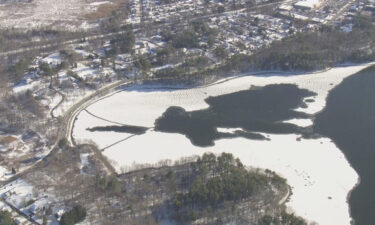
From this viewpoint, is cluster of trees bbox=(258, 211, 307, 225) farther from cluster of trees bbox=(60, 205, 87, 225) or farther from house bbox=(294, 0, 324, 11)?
house bbox=(294, 0, 324, 11)

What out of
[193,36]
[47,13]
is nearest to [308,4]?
[193,36]

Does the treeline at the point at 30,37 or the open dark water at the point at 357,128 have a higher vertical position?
the treeline at the point at 30,37

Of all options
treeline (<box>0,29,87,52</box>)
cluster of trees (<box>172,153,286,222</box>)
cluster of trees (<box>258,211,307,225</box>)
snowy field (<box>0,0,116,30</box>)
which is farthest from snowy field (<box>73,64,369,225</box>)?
snowy field (<box>0,0,116,30</box>)

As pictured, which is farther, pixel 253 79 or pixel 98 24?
pixel 98 24

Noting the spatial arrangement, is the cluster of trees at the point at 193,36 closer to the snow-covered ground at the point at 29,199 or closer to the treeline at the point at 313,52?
the treeline at the point at 313,52

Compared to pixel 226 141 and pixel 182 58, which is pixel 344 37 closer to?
pixel 182 58

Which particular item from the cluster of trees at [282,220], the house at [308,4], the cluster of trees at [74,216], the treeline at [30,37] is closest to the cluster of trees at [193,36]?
the treeline at [30,37]

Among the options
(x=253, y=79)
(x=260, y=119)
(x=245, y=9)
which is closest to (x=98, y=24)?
(x=245, y=9)
